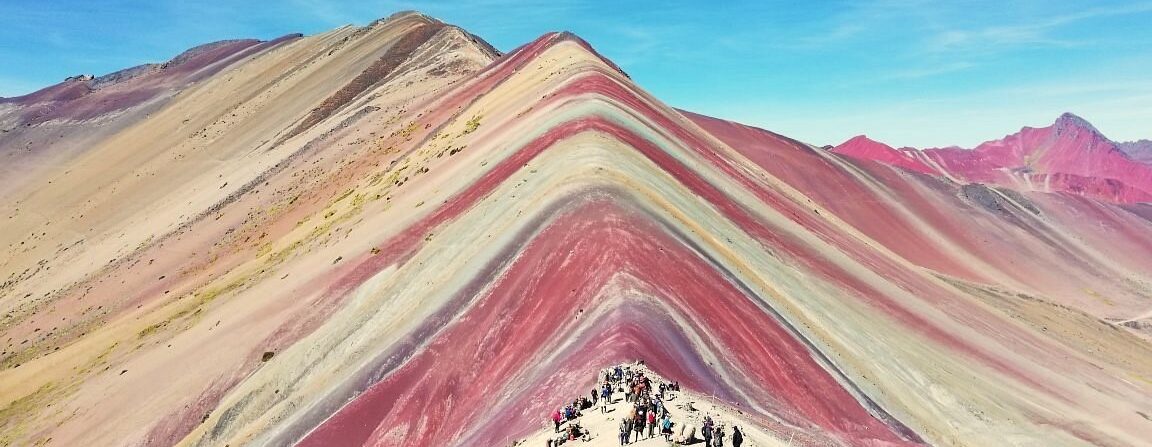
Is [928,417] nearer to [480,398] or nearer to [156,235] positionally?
[480,398]

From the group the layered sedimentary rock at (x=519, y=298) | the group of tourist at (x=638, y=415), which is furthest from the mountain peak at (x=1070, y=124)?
the group of tourist at (x=638, y=415)

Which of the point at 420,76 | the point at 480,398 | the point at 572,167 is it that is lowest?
the point at 480,398

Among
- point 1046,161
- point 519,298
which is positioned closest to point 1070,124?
point 1046,161

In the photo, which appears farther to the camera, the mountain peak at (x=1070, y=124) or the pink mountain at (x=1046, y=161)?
the mountain peak at (x=1070, y=124)

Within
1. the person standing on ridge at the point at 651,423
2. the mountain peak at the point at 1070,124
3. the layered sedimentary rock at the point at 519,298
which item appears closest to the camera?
the person standing on ridge at the point at 651,423

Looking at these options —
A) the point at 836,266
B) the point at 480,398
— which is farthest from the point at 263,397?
the point at 836,266

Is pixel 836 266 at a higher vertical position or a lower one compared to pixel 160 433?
higher

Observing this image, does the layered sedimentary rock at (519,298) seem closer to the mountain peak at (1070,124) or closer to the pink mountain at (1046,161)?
the pink mountain at (1046,161)
